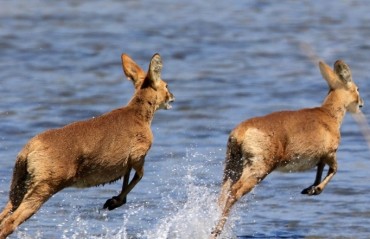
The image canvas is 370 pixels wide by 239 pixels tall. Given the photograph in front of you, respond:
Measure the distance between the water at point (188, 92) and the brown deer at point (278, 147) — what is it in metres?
0.42

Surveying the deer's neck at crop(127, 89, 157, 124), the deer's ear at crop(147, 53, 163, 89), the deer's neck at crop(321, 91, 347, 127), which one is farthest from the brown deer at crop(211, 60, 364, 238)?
the deer's ear at crop(147, 53, 163, 89)

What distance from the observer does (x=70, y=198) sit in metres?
12.6

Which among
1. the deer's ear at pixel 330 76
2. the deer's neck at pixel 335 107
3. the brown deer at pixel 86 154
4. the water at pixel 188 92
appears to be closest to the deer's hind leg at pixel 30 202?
the brown deer at pixel 86 154

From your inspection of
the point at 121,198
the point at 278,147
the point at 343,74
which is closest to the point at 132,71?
the point at 121,198

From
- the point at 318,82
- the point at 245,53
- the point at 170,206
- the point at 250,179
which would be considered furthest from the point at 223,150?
the point at 245,53

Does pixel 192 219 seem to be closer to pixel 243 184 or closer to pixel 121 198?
pixel 243 184

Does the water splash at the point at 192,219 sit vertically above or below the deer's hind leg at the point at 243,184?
below

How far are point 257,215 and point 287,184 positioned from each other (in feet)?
→ 4.27

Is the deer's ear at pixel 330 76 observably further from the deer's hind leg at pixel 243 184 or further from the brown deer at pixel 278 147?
the deer's hind leg at pixel 243 184

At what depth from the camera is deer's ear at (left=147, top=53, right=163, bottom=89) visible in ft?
36.8

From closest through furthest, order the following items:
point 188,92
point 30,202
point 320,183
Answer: point 30,202
point 320,183
point 188,92

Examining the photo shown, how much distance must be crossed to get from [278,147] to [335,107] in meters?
1.37

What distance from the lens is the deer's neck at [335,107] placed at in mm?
12188

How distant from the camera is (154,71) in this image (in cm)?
1134
